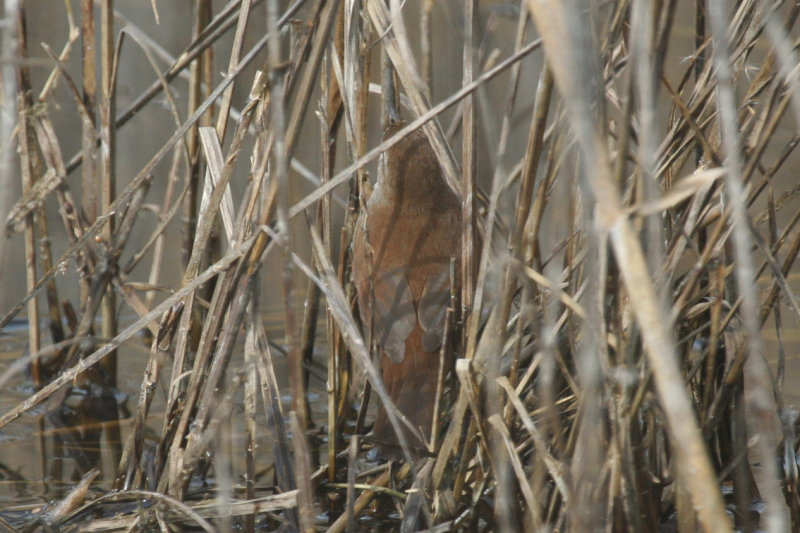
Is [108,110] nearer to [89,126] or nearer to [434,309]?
[89,126]

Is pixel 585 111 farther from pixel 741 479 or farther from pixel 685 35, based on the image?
pixel 685 35

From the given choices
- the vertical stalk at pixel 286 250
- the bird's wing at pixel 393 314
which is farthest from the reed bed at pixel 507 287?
the bird's wing at pixel 393 314

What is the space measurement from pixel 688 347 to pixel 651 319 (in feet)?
3.47

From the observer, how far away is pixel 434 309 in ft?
6.95

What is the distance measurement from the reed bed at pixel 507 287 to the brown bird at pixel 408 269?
0.08m

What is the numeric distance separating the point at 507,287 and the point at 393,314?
706 mm

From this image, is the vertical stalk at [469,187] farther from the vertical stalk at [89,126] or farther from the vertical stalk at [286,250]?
the vertical stalk at [89,126]

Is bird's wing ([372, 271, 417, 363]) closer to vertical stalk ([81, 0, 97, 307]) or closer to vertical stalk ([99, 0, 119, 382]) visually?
vertical stalk ([99, 0, 119, 382])

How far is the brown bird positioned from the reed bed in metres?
0.08

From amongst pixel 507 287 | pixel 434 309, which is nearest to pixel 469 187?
pixel 507 287

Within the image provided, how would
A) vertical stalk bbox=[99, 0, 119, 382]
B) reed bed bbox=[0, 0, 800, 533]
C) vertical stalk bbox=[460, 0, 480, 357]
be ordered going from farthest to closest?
1. vertical stalk bbox=[99, 0, 119, 382]
2. vertical stalk bbox=[460, 0, 480, 357]
3. reed bed bbox=[0, 0, 800, 533]

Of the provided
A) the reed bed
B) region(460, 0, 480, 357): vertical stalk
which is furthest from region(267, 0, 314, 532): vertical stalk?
region(460, 0, 480, 357): vertical stalk

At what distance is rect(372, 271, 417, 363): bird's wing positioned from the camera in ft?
6.93

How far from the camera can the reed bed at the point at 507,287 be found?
3.60 ft
